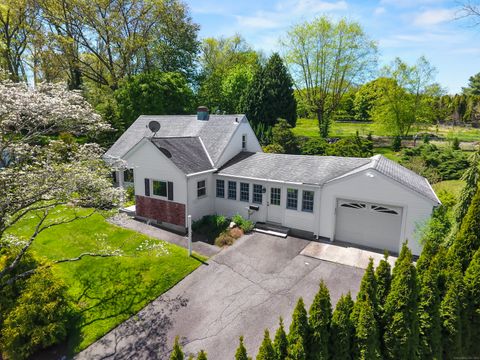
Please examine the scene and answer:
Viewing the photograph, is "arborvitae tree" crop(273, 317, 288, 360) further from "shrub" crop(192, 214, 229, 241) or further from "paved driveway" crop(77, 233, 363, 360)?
"shrub" crop(192, 214, 229, 241)

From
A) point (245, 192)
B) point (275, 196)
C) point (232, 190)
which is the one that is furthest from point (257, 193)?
point (232, 190)

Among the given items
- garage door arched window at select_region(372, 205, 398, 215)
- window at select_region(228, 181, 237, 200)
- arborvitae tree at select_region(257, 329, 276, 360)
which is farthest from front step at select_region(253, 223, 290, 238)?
arborvitae tree at select_region(257, 329, 276, 360)

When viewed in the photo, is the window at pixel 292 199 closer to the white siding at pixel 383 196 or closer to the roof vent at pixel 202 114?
the white siding at pixel 383 196

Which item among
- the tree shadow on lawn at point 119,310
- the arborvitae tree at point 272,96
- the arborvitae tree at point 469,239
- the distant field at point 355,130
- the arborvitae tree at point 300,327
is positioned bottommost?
the tree shadow on lawn at point 119,310

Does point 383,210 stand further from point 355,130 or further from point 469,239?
point 355,130

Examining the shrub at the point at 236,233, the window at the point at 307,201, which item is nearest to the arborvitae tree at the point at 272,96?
the window at the point at 307,201

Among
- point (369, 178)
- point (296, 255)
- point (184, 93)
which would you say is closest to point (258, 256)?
point (296, 255)
